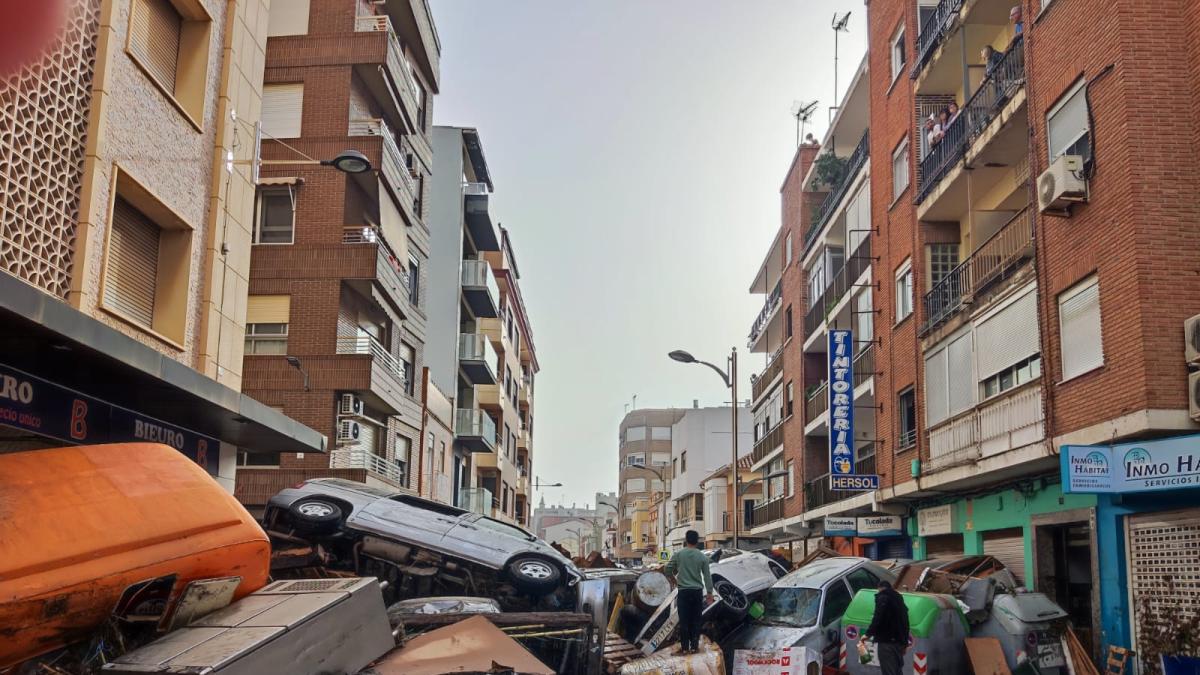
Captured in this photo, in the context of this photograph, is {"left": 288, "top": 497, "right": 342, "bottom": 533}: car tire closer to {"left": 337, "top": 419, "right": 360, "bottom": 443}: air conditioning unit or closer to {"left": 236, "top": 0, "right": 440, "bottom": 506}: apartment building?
{"left": 236, "top": 0, "right": 440, "bottom": 506}: apartment building

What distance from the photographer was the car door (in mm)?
15211

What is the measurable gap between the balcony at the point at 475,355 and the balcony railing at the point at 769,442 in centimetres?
1207

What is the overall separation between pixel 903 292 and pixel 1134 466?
40.7ft

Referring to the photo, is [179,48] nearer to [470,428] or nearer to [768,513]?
[470,428]

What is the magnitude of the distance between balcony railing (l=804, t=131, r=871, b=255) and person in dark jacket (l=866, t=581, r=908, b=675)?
60.5 ft

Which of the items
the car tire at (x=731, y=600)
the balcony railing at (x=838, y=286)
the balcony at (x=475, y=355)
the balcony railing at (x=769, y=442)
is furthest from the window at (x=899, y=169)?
the balcony at (x=475, y=355)

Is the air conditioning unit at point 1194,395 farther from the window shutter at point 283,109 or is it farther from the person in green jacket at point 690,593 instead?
the window shutter at point 283,109

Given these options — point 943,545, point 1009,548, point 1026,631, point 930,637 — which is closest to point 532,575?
point 930,637

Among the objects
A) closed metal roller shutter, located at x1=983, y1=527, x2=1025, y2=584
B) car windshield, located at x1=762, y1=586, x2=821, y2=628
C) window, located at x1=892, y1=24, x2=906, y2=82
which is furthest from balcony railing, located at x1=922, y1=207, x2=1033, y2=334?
car windshield, located at x1=762, y1=586, x2=821, y2=628

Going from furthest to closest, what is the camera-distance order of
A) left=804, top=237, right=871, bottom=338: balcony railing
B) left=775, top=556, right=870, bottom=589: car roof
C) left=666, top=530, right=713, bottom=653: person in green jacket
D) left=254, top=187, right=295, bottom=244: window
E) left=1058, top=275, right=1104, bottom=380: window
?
left=804, top=237, right=871, bottom=338: balcony railing → left=254, top=187, right=295, bottom=244: window → left=775, top=556, right=870, bottom=589: car roof → left=1058, top=275, right=1104, bottom=380: window → left=666, top=530, right=713, bottom=653: person in green jacket

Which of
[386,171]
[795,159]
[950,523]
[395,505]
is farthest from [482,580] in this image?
[795,159]

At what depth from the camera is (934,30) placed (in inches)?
921

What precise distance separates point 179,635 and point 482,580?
7.44 metres

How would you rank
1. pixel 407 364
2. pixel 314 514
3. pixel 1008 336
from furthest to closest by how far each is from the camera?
pixel 407 364 < pixel 1008 336 < pixel 314 514
